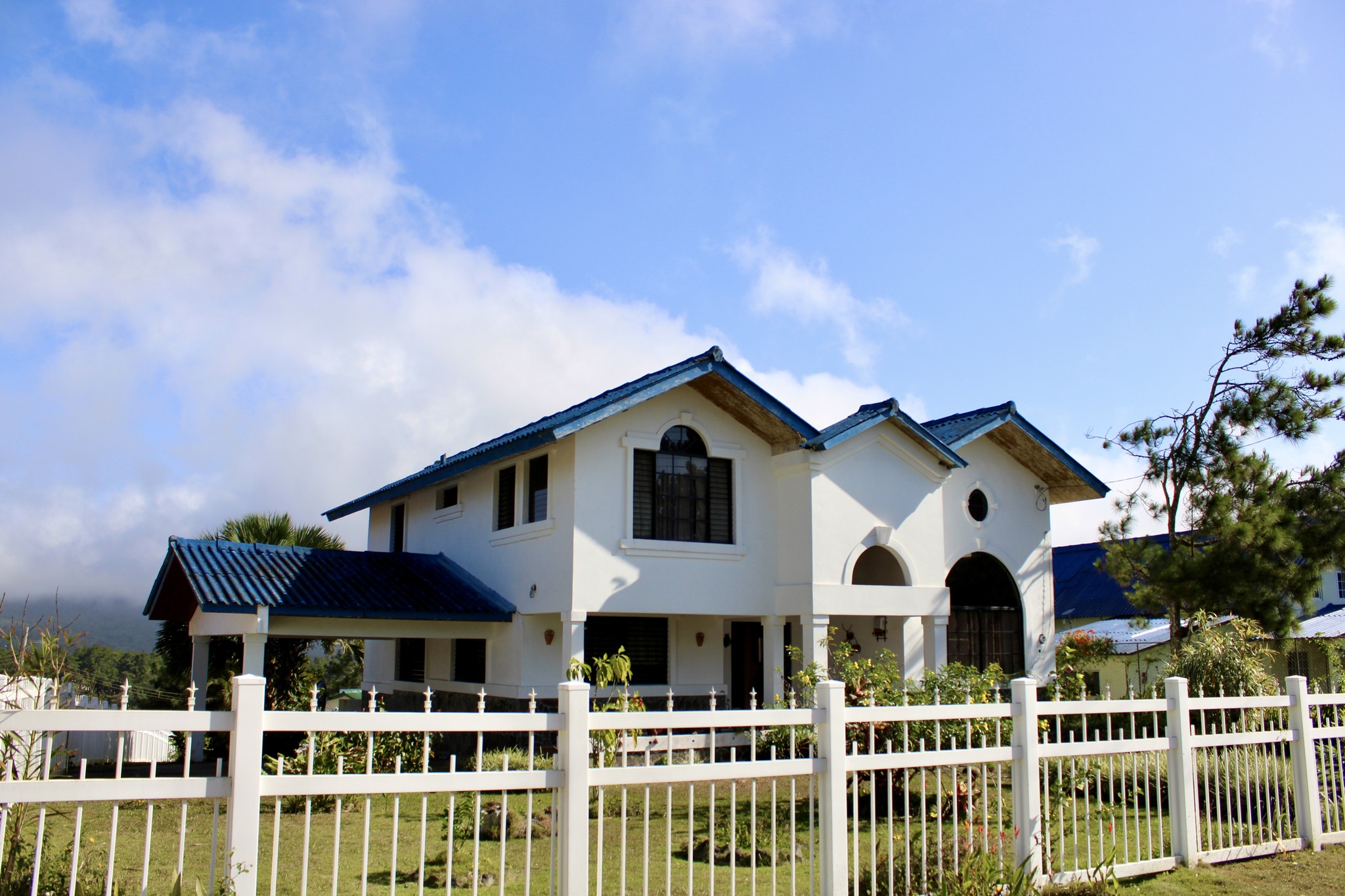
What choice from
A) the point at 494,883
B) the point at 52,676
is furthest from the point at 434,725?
the point at 494,883

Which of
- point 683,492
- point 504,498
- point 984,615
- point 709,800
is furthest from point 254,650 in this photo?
point 984,615

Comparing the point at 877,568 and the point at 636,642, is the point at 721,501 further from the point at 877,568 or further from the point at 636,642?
the point at 877,568

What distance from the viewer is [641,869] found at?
9117mm

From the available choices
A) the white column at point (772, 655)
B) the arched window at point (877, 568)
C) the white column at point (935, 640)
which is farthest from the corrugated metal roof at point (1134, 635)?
the white column at point (772, 655)

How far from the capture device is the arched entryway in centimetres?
1992

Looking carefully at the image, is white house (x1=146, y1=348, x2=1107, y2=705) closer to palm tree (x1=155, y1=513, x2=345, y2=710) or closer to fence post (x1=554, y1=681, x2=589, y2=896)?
palm tree (x1=155, y1=513, x2=345, y2=710)

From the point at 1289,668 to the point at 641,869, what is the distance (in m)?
23.3

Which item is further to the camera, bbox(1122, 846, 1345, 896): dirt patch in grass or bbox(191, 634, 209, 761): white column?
bbox(191, 634, 209, 761): white column

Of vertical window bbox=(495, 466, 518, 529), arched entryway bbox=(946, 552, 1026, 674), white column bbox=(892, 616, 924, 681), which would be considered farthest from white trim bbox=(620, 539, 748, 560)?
arched entryway bbox=(946, 552, 1026, 674)

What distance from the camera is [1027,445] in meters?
20.4

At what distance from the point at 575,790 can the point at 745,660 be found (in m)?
14.2

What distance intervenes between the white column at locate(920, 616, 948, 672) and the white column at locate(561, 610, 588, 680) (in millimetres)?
6232

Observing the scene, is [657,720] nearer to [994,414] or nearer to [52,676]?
[52,676]

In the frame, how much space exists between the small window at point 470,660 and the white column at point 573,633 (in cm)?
289
